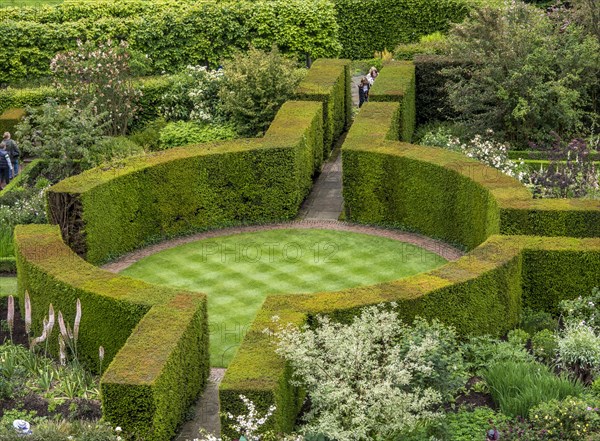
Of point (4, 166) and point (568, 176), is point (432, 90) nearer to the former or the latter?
Answer: point (568, 176)

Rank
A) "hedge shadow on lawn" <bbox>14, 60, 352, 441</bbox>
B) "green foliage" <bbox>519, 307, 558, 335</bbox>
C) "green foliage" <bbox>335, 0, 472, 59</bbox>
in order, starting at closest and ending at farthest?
1. "hedge shadow on lawn" <bbox>14, 60, 352, 441</bbox>
2. "green foliage" <bbox>519, 307, 558, 335</bbox>
3. "green foliage" <bbox>335, 0, 472, 59</bbox>

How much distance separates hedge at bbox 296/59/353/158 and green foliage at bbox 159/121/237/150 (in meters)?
2.10

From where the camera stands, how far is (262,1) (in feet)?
136

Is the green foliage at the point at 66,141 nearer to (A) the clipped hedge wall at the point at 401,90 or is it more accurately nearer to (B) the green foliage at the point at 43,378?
(A) the clipped hedge wall at the point at 401,90

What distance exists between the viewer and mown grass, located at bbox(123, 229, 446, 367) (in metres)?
23.6

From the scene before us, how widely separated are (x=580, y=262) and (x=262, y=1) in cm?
2291

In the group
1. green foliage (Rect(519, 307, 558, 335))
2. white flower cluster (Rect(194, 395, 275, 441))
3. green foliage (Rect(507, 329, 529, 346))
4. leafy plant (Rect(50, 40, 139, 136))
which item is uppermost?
leafy plant (Rect(50, 40, 139, 136))

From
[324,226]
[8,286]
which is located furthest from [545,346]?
[8,286]

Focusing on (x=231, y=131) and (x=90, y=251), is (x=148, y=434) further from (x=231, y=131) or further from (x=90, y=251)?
(x=231, y=131)

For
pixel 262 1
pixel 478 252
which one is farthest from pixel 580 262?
pixel 262 1

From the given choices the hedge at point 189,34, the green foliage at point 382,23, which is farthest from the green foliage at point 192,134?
the green foliage at point 382,23

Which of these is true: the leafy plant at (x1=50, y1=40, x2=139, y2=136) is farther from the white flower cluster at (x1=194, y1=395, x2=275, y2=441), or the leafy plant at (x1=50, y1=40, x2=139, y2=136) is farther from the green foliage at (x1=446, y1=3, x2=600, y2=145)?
the white flower cluster at (x1=194, y1=395, x2=275, y2=441)

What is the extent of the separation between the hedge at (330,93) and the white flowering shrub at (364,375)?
13.4 m

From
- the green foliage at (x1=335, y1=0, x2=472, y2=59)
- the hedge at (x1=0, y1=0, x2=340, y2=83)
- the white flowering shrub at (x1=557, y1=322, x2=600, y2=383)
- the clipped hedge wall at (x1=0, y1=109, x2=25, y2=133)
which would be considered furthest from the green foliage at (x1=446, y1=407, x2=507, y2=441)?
the green foliage at (x1=335, y1=0, x2=472, y2=59)
